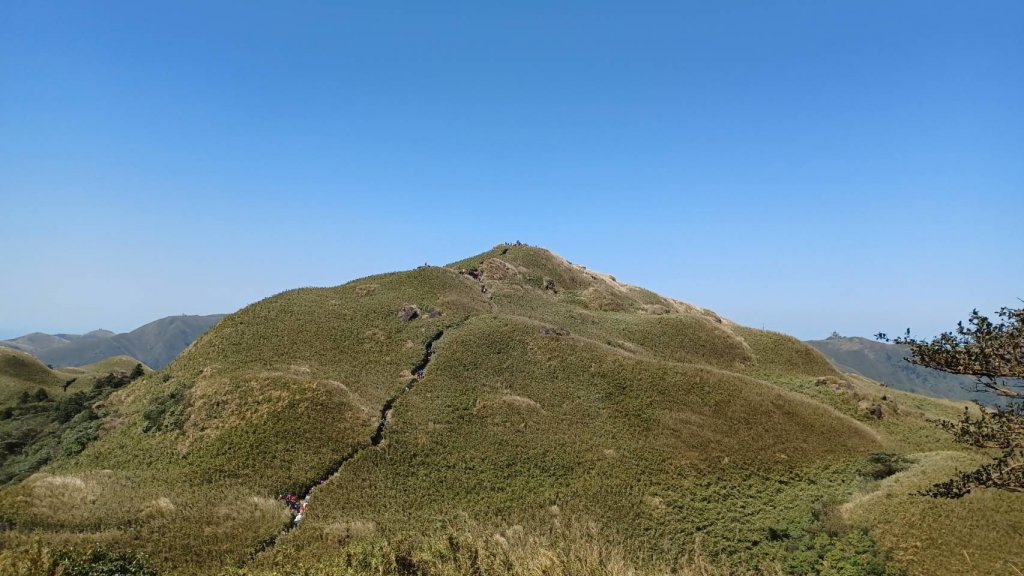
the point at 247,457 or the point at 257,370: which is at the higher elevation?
the point at 257,370

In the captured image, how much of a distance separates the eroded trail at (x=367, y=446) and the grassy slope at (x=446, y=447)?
55 centimetres

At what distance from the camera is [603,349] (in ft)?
224

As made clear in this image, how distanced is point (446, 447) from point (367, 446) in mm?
7218

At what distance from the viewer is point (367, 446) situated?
4353 cm

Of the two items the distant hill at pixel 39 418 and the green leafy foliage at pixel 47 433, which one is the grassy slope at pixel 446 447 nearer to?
the green leafy foliage at pixel 47 433

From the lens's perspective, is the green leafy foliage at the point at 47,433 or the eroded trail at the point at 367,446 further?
the green leafy foliage at the point at 47,433

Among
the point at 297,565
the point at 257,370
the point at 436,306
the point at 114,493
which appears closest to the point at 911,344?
the point at 297,565

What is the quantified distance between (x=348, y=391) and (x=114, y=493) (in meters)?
21.4

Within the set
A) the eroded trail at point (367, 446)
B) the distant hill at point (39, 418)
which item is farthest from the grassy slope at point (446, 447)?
the distant hill at point (39, 418)

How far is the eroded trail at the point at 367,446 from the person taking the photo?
1158 inches

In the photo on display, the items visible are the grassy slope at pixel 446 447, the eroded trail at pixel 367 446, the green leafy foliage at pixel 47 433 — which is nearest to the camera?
the eroded trail at pixel 367 446

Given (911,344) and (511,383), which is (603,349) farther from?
(911,344)

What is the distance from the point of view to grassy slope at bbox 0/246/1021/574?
3080cm

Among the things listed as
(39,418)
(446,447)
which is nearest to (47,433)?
(39,418)
